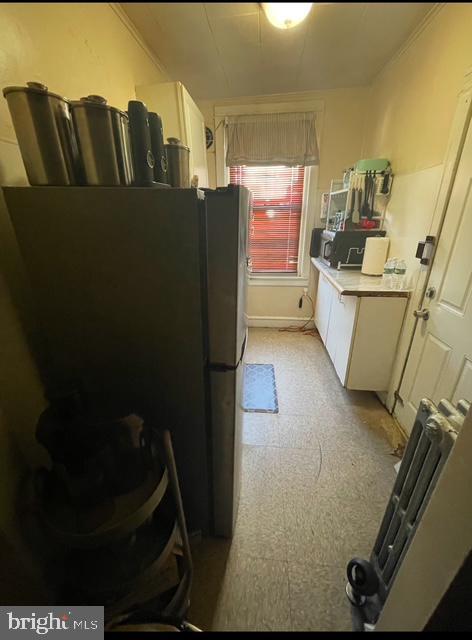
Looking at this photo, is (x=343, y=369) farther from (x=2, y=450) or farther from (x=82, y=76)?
(x=82, y=76)

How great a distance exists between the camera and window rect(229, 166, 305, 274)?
317 centimetres

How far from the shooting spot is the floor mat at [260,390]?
2.23m

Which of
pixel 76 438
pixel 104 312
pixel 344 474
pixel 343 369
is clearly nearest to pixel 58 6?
pixel 104 312

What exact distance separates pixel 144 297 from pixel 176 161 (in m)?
0.59

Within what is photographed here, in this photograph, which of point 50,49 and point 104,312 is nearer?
point 104,312

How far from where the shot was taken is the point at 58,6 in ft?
4.01

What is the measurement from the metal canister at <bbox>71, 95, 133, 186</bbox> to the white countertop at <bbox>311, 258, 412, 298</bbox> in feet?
5.08

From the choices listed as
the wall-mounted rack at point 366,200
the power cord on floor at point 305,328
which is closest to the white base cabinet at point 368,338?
the wall-mounted rack at point 366,200

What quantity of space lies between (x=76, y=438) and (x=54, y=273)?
0.53 m

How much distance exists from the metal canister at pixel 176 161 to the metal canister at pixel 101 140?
214mm

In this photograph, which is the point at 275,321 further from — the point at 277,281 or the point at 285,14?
the point at 285,14
